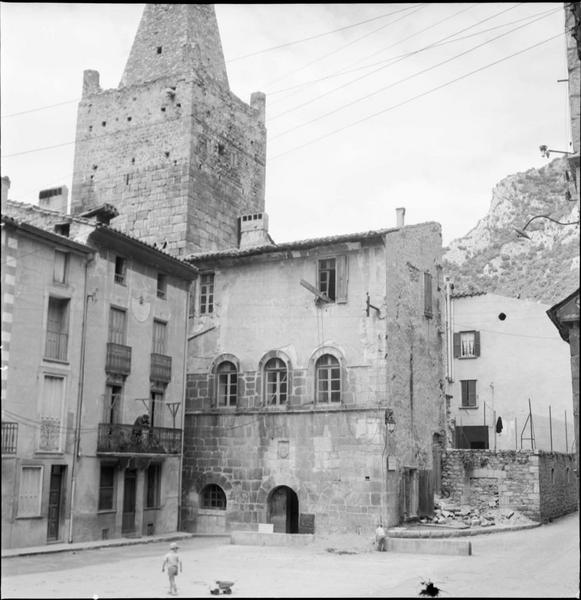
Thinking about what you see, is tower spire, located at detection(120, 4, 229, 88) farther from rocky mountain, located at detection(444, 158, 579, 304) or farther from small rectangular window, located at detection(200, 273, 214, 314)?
rocky mountain, located at detection(444, 158, 579, 304)

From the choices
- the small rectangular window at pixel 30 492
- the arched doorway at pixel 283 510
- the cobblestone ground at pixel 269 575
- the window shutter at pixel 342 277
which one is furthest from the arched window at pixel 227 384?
the small rectangular window at pixel 30 492

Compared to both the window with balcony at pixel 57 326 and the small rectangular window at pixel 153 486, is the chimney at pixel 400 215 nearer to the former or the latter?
the small rectangular window at pixel 153 486

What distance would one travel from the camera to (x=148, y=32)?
33031 mm

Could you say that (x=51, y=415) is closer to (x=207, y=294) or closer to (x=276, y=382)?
(x=276, y=382)

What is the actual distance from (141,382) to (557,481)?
59.8 feet

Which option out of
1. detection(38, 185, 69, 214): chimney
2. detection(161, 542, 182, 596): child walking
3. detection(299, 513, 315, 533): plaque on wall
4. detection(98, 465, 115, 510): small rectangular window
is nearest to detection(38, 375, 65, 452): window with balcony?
detection(161, 542, 182, 596): child walking

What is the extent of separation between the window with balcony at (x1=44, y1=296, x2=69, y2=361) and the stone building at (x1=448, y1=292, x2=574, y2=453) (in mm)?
28081

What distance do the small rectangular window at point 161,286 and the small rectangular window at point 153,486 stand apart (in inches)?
168

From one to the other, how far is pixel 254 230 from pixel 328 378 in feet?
33.3

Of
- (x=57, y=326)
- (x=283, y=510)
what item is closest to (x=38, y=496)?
(x=57, y=326)

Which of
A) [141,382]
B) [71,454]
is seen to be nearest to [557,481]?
[141,382]

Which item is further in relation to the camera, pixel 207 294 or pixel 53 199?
pixel 207 294

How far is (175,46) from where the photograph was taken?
105ft

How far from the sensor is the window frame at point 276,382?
1030 inches
